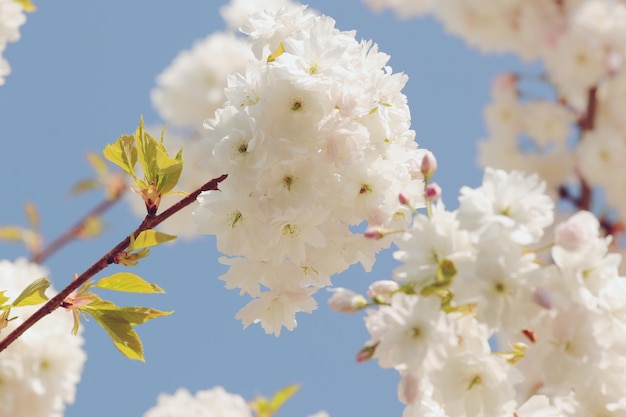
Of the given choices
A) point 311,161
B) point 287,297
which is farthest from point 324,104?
point 287,297

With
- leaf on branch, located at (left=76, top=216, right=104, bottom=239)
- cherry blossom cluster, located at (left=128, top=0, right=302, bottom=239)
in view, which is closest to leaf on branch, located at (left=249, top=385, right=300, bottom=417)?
leaf on branch, located at (left=76, top=216, right=104, bottom=239)

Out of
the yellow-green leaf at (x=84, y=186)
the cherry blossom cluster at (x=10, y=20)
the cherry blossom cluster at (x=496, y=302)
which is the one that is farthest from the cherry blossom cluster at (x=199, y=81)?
the cherry blossom cluster at (x=496, y=302)

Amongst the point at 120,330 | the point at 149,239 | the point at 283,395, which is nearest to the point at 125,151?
the point at 149,239

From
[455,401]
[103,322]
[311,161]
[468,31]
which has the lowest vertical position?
[455,401]

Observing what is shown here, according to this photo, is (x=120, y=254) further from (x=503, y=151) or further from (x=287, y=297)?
(x=503, y=151)

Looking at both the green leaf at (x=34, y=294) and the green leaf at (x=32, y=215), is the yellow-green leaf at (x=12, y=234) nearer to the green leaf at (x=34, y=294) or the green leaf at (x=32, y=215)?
the green leaf at (x=32, y=215)

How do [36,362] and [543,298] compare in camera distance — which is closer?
[543,298]

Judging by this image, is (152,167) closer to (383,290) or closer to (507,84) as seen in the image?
(383,290)
